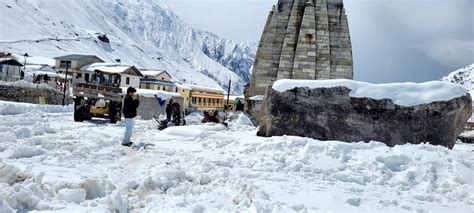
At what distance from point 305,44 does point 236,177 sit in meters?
12.1

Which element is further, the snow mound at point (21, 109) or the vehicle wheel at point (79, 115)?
the snow mound at point (21, 109)

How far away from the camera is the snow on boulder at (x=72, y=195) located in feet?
14.6

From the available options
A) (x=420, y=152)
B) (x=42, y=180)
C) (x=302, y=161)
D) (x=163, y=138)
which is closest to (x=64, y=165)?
(x=42, y=180)

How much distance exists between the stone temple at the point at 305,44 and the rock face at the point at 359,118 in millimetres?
7450

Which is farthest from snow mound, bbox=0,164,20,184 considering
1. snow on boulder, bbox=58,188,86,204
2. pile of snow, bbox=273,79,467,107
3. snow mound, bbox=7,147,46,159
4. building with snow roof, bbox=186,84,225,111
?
building with snow roof, bbox=186,84,225,111

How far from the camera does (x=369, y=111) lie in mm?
9312

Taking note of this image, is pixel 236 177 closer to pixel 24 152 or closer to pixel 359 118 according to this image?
pixel 24 152

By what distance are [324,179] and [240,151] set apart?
2386 mm

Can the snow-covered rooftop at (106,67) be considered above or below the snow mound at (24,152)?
above

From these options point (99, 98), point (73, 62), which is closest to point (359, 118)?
point (99, 98)

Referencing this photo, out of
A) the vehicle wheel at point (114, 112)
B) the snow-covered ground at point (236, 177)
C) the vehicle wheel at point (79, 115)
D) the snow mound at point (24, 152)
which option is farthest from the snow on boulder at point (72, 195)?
the vehicle wheel at point (114, 112)

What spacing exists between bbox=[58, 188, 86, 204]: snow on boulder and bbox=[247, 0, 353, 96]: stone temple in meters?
13.4

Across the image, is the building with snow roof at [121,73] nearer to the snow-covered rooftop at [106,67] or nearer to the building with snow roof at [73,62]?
the snow-covered rooftop at [106,67]

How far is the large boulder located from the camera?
901cm
